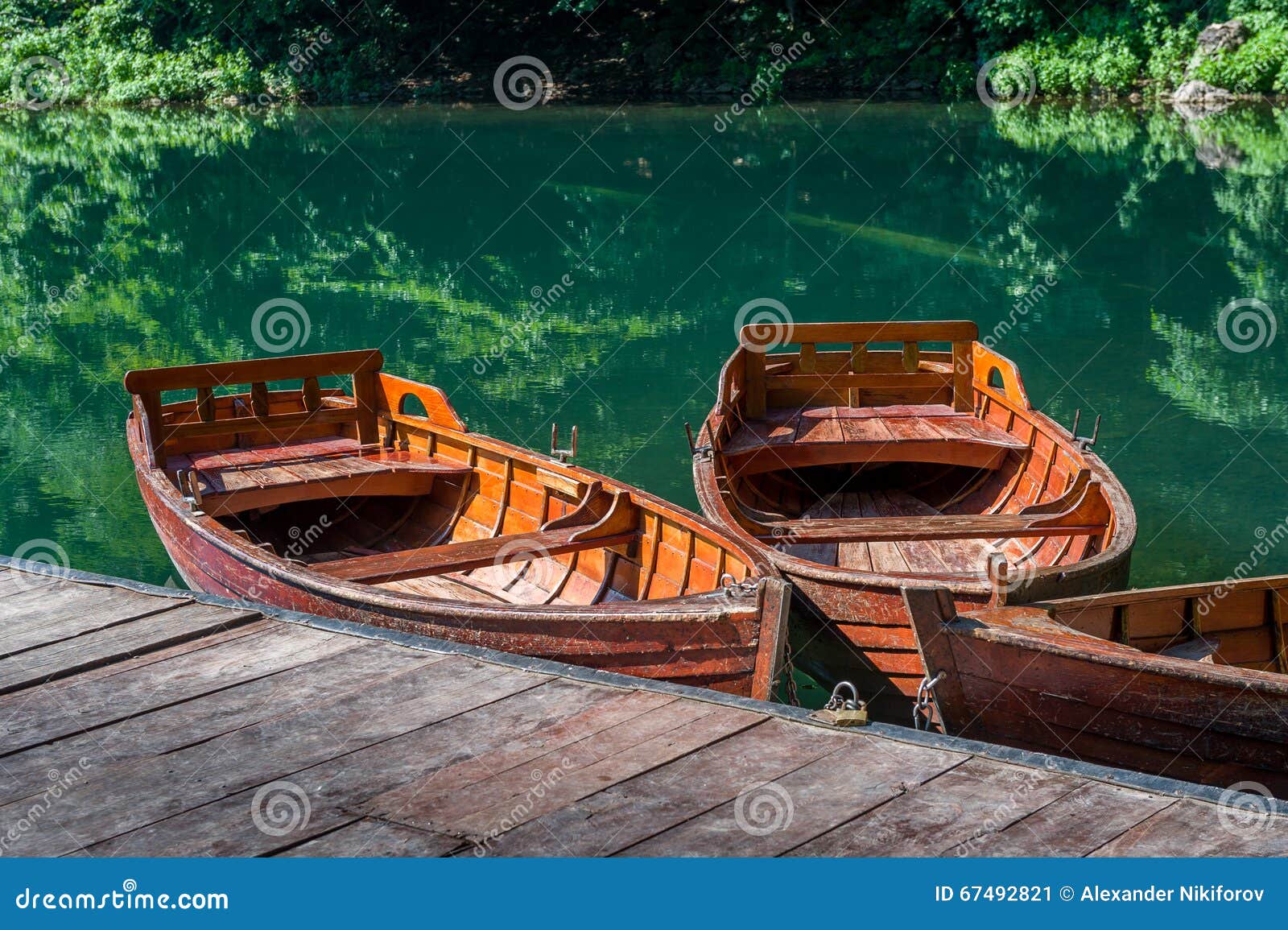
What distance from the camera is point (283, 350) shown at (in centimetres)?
1631

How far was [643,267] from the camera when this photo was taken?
19.6 m

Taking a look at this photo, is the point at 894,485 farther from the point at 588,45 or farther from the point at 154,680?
the point at 588,45

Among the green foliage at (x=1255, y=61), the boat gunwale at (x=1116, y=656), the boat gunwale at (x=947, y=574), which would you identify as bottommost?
the boat gunwale at (x=1116, y=656)

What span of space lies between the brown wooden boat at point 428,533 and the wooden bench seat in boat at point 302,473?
0.04 ft

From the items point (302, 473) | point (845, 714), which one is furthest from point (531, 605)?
point (302, 473)

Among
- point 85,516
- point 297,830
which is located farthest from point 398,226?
point 297,830

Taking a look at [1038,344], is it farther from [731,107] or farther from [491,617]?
[731,107]

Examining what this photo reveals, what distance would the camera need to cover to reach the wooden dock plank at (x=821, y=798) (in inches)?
158

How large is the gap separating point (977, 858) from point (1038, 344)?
1140cm

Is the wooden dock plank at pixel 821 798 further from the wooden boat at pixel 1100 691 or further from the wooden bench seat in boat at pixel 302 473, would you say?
the wooden bench seat in boat at pixel 302 473

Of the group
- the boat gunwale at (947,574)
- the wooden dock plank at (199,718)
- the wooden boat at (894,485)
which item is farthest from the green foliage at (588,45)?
the wooden dock plank at (199,718)

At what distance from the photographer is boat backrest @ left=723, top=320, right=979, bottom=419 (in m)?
9.49

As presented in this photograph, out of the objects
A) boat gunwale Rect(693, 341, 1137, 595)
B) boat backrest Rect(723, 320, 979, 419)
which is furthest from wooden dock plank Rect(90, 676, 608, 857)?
boat backrest Rect(723, 320, 979, 419)

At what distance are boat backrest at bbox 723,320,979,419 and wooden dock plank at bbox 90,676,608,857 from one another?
477 centimetres
